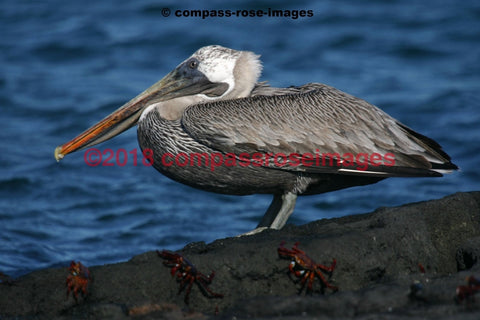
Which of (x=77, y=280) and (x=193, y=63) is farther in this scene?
(x=193, y=63)

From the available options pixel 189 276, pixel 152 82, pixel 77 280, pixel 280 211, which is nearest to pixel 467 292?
pixel 189 276

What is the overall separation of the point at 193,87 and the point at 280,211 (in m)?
1.40

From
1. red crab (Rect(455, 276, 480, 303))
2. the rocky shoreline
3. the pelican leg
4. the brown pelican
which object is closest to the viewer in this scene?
red crab (Rect(455, 276, 480, 303))

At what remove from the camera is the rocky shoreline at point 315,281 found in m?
3.95

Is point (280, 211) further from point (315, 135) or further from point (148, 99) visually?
point (148, 99)

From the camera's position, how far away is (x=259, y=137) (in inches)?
243

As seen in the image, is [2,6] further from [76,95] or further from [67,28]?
[76,95]

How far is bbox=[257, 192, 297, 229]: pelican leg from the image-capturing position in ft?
20.3

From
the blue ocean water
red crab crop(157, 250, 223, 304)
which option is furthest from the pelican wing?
the blue ocean water

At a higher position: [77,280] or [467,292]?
[467,292]

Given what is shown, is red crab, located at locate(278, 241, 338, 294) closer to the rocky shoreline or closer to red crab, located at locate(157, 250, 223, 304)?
the rocky shoreline

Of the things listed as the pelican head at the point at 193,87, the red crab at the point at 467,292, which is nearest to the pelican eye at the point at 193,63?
the pelican head at the point at 193,87

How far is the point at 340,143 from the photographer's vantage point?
20.5 ft

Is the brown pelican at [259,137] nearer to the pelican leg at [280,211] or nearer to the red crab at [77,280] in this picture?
the pelican leg at [280,211]
